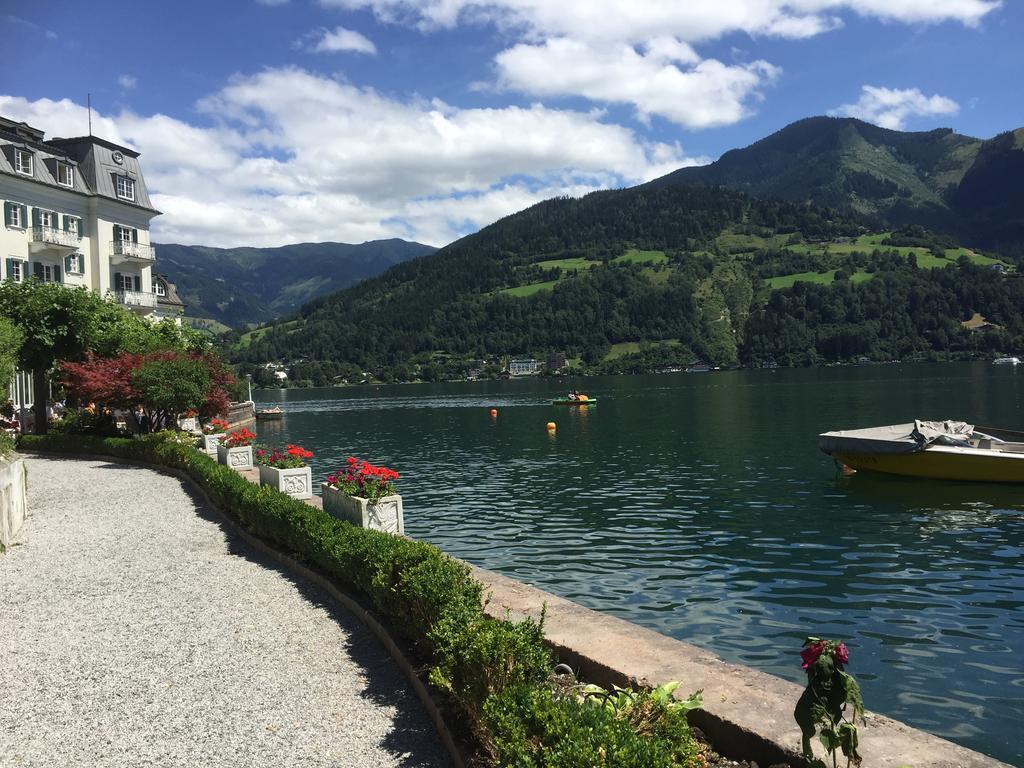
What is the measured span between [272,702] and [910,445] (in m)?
27.6

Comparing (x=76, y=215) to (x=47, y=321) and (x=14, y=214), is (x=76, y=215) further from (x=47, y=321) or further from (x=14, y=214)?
(x=47, y=321)

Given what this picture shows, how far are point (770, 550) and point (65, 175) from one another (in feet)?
188

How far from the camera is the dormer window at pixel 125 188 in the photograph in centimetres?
5928

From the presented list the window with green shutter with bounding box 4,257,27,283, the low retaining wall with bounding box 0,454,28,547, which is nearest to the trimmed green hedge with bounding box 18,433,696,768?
the low retaining wall with bounding box 0,454,28,547

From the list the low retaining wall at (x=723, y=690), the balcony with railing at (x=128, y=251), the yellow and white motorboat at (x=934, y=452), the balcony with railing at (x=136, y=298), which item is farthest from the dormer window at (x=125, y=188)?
the low retaining wall at (x=723, y=690)

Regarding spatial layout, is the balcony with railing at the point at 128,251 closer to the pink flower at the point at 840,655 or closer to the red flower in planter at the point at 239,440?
the red flower in planter at the point at 239,440

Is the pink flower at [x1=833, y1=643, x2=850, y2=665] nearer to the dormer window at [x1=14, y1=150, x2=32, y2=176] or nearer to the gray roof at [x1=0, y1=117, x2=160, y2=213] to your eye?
the gray roof at [x1=0, y1=117, x2=160, y2=213]

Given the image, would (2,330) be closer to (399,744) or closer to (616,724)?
(399,744)

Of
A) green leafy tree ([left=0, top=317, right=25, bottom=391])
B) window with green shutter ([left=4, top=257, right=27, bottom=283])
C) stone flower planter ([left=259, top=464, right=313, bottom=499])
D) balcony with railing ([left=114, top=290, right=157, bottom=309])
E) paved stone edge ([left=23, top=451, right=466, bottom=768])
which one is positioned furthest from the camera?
balcony with railing ([left=114, top=290, right=157, bottom=309])

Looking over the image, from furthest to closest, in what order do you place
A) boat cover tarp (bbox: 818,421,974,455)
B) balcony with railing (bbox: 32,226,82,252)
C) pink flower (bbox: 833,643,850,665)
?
balcony with railing (bbox: 32,226,82,252), boat cover tarp (bbox: 818,421,974,455), pink flower (bbox: 833,643,850,665)

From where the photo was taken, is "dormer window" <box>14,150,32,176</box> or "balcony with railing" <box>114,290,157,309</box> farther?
"balcony with railing" <box>114,290,157,309</box>

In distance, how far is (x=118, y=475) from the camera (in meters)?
28.6

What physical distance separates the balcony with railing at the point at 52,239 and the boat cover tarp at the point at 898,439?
51024 mm

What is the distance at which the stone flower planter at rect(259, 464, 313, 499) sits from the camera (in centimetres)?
1973
